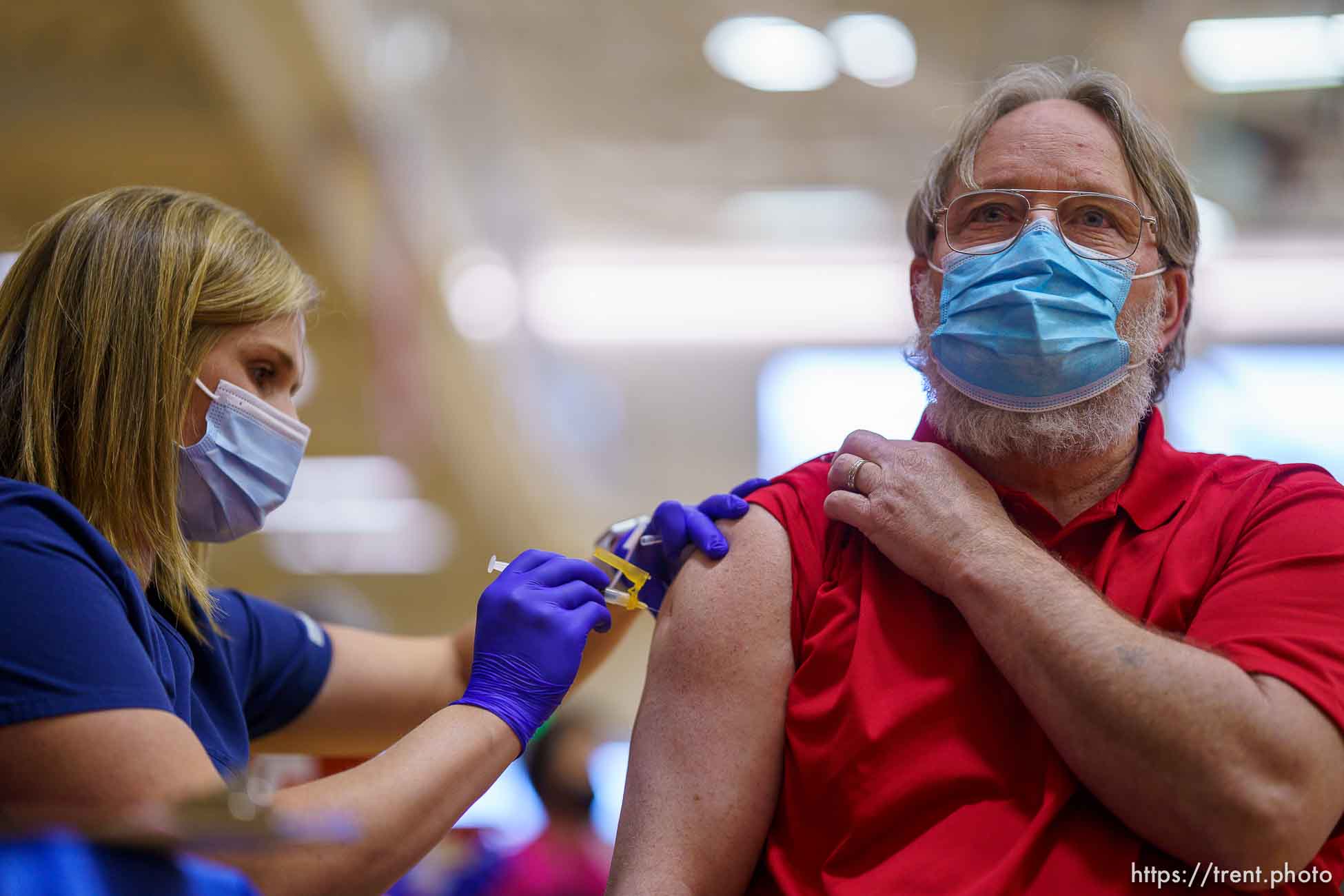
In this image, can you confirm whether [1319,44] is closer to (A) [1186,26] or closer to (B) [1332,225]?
(A) [1186,26]

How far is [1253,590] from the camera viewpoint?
138 cm

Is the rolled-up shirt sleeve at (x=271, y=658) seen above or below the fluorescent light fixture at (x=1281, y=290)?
above

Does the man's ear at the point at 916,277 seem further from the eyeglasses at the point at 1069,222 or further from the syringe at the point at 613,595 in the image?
the syringe at the point at 613,595

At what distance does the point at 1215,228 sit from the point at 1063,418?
790 cm

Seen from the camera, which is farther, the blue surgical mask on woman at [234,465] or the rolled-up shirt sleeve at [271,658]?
the rolled-up shirt sleeve at [271,658]

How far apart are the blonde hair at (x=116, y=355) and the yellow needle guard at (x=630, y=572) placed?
57cm

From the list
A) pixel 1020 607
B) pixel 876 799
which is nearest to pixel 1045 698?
pixel 1020 607

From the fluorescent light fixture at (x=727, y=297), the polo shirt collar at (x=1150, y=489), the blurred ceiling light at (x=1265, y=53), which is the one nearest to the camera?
the polo shirt collar at (x=1150, y=489)

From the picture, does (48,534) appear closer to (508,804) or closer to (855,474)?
(855,474)

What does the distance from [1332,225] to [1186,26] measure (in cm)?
389

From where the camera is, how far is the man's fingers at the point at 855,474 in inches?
62.7

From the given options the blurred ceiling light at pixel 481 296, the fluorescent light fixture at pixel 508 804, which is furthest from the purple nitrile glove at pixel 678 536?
the blurred ceiling light at pixel 481 296

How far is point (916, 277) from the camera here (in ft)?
6.26

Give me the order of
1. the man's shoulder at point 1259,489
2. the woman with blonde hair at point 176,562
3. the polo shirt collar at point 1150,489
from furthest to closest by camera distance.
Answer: the polo shirt collar at point 1150,489
the man's shoulder at point 1259,489
the woman with blonde hair at point 176,562
